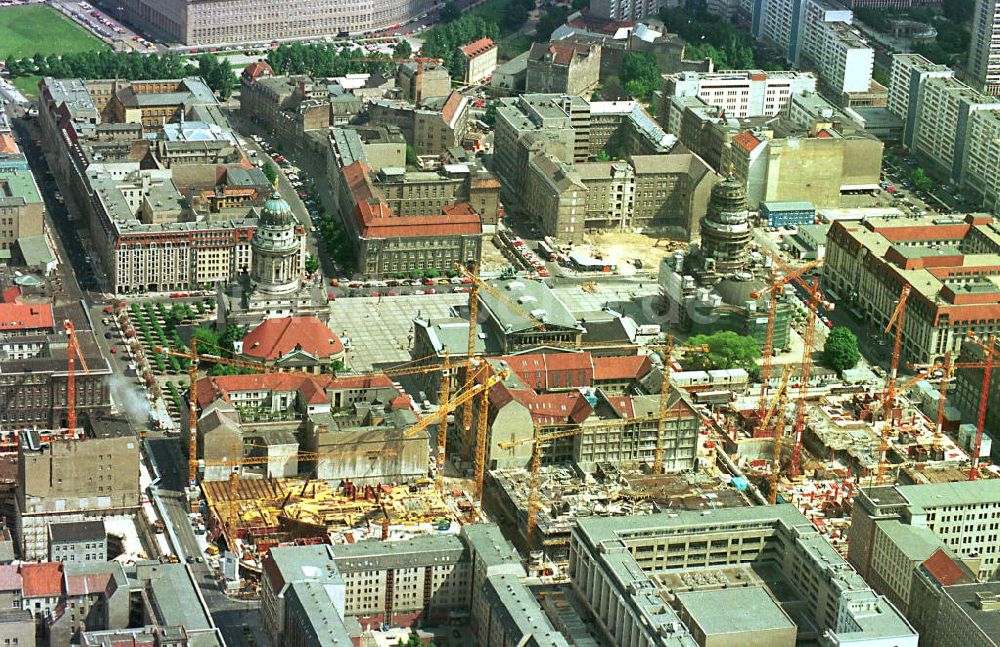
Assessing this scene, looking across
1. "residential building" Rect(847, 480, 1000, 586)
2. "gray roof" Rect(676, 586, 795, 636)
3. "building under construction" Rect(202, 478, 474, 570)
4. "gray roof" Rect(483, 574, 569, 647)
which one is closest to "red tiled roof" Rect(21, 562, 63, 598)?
"building under construction" Rect(202, 478, 474, 570)

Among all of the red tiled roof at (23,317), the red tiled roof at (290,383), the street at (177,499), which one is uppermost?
the red tiled roof at (23,317)

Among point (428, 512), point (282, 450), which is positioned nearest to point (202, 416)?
point (282, 450)

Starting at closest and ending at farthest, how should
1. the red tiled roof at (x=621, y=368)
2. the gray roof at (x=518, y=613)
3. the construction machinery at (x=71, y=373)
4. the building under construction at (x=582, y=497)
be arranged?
the gray roof at (x=518, y=613) → the building under construction at (x=582, y=497) → the construction machinery at (x=71, y=373) → the red tiled roof at (x=621, y=368)

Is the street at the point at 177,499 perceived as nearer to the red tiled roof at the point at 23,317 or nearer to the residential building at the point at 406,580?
the residential building at the point at 406,580

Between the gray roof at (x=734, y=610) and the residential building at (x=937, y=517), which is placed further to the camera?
the residential building at (x=937, y=517)

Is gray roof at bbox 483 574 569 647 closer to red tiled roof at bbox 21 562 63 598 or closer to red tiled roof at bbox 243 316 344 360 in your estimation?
red tiled roof at bbox 21 562 63 598

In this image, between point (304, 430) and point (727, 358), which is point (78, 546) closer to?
point (304, 430)

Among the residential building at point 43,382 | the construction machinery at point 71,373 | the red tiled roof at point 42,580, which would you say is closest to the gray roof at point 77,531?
the red tiled roof at point 42,580

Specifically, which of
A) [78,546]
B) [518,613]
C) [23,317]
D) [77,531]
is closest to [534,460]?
[518,613]
